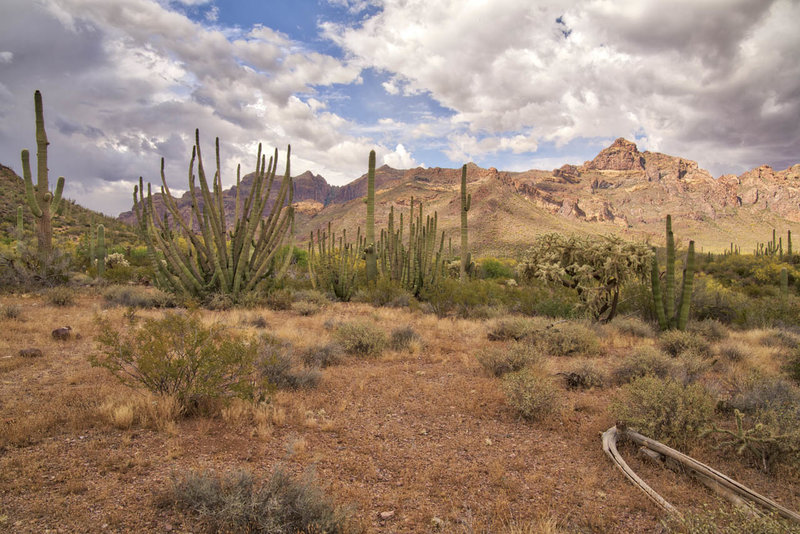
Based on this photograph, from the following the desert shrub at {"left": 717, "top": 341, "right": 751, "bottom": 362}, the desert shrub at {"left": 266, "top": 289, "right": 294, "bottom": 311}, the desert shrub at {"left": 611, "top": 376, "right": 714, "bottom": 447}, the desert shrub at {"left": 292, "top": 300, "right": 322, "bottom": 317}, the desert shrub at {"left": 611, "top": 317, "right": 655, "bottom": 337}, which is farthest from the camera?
the desert shrub at {"left": 266, "top": 289, "right": 294, "bottom": 311}

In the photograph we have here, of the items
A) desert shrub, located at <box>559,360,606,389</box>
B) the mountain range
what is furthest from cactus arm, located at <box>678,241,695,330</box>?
the mountain range

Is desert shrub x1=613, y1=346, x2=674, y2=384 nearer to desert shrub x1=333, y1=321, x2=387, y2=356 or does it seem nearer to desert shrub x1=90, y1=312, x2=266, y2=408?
desert shrub x1=333, y1=321, x2=387, y2=356

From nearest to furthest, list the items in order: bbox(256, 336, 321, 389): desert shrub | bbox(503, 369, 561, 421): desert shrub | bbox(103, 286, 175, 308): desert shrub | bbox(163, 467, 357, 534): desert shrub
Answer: bbox(163, 467, 357, 534): desert shrub < bbox(503, 369, 561, 421): desert shrub < bbox(256, 336, 321, 389): desert shrub < bbox(103, 286, 175, 308): desert shrub

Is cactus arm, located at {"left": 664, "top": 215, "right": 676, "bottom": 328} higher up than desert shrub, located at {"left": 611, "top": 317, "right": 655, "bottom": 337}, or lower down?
higher up

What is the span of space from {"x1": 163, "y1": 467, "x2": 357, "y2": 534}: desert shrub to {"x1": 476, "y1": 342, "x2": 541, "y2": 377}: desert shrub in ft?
14.1

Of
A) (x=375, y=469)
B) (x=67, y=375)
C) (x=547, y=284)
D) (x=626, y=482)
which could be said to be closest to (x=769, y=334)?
(x=547, y=284)

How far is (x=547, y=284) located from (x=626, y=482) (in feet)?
27.6

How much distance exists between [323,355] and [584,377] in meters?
4.48

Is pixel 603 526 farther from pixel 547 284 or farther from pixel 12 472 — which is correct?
pixel 547 284

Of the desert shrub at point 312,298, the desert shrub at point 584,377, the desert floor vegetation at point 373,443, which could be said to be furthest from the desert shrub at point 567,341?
the desert shrub at point 312,298

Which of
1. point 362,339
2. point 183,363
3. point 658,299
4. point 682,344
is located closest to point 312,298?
point 362,339

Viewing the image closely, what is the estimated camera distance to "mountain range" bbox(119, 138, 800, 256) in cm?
7698

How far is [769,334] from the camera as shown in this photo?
9.25 meters

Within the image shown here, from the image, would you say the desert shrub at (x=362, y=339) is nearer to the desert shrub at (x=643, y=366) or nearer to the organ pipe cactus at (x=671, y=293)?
the desert shrub at (x=643, y=366)
